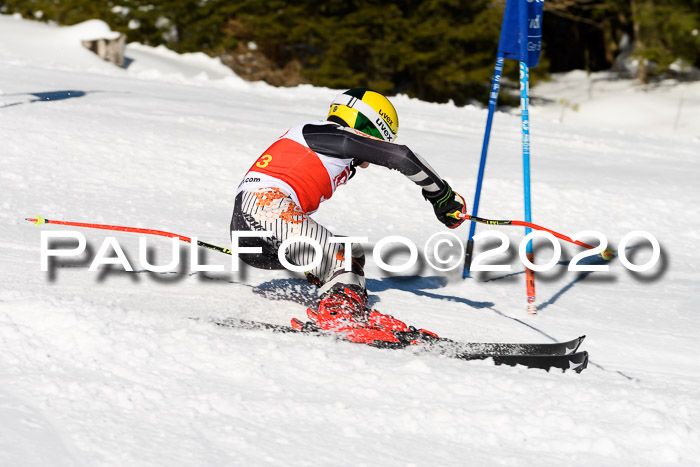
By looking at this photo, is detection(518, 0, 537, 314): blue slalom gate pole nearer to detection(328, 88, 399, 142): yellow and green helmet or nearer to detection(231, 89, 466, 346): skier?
detection(231, 89, 466, 346): skier

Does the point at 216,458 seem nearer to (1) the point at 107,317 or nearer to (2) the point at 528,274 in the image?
(1) the point at 107,317

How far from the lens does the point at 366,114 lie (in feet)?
14.4

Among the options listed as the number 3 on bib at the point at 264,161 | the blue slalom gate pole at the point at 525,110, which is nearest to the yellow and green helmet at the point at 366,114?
the number 3 on bib at the point at 264,161

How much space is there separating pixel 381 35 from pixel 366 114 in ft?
60.8

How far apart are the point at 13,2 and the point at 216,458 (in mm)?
30721

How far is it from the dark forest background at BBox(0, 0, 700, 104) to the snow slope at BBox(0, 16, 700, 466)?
1164 centimetres

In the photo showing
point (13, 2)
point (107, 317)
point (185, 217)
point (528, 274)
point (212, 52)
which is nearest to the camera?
point (107, 317)

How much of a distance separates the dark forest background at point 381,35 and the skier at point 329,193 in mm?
17502

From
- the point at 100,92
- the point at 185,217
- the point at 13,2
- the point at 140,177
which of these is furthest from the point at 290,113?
the point at 13,2

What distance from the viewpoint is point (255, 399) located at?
315 centimetres

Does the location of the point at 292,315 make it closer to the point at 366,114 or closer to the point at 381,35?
the point at 366,114

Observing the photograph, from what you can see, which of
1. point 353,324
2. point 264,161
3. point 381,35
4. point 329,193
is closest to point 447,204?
point 329,193

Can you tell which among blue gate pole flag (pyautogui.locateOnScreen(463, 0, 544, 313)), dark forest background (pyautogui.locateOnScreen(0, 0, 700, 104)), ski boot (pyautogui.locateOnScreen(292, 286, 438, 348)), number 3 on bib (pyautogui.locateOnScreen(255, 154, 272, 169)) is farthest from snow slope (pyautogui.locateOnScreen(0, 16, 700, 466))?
dark forest background (pyautogui.locateOnScreen(0, 0, 700, 104))

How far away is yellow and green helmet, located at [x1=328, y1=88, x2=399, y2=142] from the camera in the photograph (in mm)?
4395
